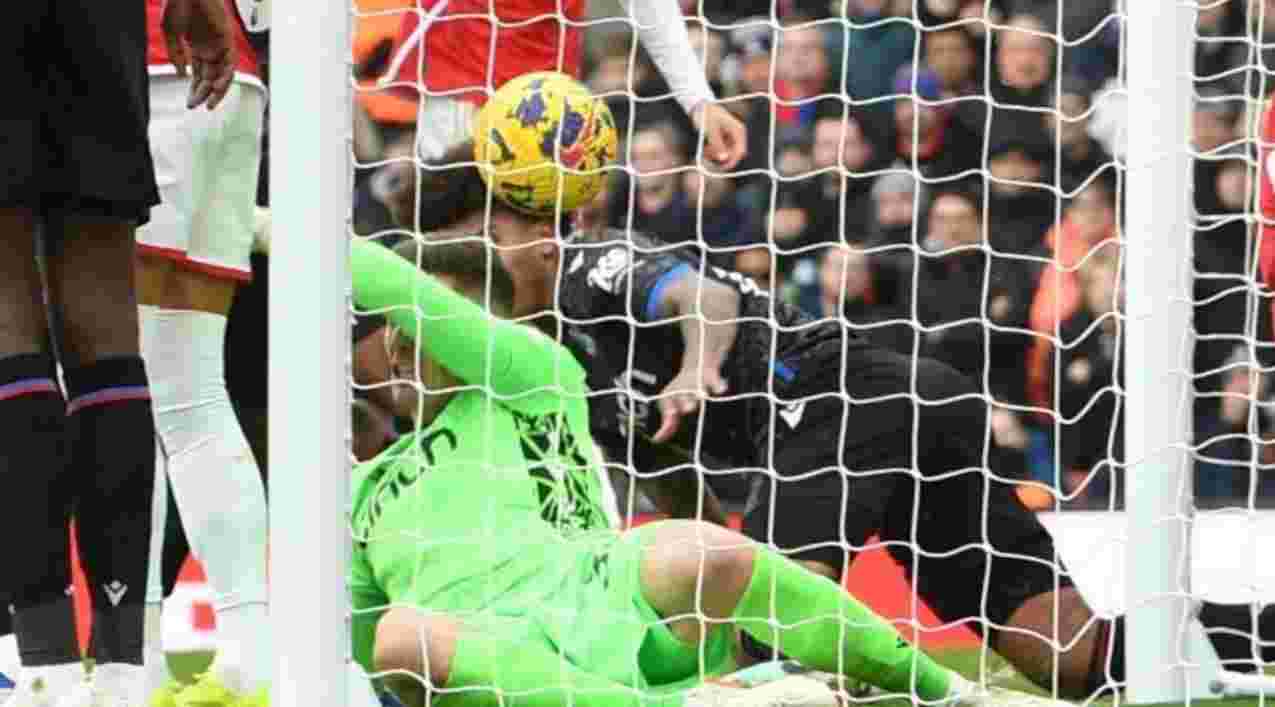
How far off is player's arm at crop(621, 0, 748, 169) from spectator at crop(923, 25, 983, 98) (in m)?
0.98

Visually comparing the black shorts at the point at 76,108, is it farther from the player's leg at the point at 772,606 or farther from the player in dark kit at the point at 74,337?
the player's leg at the point at 772,606

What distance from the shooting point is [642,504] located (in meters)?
6.51

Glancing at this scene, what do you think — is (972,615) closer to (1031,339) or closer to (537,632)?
(537,632)

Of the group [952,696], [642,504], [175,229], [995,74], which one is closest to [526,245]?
[175,229]

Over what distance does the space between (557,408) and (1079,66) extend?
3.05 meters

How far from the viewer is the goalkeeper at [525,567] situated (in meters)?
3.69

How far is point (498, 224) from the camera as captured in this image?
410 cm

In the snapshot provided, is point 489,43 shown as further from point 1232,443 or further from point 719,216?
point 1232,443

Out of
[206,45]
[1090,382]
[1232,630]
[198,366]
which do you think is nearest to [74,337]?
[206,45]

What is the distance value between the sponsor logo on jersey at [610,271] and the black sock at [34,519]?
1.46m

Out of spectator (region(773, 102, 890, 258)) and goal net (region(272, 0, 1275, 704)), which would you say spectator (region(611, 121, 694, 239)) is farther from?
spectator (region(773, 102, 890, 258))

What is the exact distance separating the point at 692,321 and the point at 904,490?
46 centimetres

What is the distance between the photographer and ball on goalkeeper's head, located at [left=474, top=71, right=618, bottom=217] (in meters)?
4.05

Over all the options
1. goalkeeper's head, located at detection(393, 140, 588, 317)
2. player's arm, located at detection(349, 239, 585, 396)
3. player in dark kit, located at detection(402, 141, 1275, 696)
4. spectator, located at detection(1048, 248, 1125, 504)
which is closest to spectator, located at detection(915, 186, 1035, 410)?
spectator, located at detection(1048, 248, 1125, 504)
